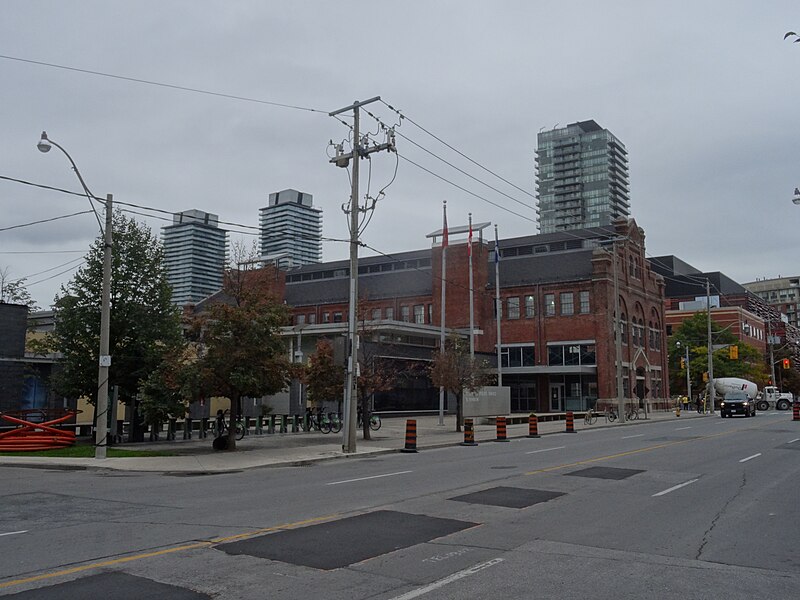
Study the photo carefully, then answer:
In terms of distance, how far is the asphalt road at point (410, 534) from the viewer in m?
6.98

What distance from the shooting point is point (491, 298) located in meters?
65.8

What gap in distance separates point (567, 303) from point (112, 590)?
57.1 meters

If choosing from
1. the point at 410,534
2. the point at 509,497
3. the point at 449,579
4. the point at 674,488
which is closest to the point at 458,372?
the point at 674,488

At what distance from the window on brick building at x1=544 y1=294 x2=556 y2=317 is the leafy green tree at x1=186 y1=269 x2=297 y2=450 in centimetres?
4092

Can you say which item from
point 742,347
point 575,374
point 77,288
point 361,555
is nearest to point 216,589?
point 361,555

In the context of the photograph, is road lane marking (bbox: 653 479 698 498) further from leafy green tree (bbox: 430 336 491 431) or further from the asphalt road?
leafy green tree (bbox: 430 336 491 431)

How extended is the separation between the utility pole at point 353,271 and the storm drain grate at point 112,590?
52.9ft

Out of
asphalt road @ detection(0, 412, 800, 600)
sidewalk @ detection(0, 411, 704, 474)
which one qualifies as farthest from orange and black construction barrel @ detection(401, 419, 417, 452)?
asphalt road @ detection(0, 412, 800, 600)

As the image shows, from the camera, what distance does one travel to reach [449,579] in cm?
711

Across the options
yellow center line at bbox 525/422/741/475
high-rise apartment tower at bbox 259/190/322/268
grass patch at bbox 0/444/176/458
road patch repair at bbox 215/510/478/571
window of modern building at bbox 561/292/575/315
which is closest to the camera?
road patch repair at bbox 215/510/478/571

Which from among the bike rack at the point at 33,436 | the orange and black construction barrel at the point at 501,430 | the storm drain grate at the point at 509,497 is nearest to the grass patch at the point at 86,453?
the bike rack at the point at 33,436

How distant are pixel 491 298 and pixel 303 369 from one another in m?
42.1

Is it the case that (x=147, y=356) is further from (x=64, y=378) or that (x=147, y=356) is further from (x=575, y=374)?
(x=575, y=374)

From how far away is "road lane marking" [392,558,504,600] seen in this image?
21.4 feet
